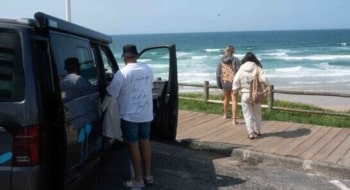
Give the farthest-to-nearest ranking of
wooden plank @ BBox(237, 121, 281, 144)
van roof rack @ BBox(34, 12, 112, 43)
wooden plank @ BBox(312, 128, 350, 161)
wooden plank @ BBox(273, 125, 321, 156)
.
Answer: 1. wooden plank @ BBox(237, 121, 281, 144)
2. wooden plank @ BBox(273, 125, 321, 156)
3. wooden plank @ BBox(312, 128, 350, 161)
4. van roof rack @ BBox(34, 12, 112, 43)

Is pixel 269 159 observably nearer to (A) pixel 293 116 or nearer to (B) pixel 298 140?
(B) pixel 298 140

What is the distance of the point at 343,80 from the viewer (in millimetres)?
29219

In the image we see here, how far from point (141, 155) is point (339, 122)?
16.5 feet

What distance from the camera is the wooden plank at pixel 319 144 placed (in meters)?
6.47

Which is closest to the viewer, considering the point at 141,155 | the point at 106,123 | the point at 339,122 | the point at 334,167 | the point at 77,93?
the point at 77,93

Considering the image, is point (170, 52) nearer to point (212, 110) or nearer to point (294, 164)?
point (294, 164)

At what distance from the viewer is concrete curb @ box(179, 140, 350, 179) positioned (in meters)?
5.88

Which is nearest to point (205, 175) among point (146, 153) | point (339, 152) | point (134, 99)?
point (146, 153)

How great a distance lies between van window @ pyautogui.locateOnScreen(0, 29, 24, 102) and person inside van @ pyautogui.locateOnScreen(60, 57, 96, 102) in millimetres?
447

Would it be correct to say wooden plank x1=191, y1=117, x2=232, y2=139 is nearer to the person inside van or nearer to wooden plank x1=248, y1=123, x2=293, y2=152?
wooden plank x1=248, y1=123, x2=293, y2=152

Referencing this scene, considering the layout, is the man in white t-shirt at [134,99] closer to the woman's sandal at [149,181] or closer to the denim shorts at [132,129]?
the denim shorts at [132,129]

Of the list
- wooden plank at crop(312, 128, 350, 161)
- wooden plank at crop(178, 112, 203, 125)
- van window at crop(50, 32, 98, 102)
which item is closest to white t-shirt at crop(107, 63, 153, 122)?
van window at crop(50, 32, 98, 102)

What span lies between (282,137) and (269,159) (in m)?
1.26

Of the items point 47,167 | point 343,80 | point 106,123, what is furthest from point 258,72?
point 343,80
